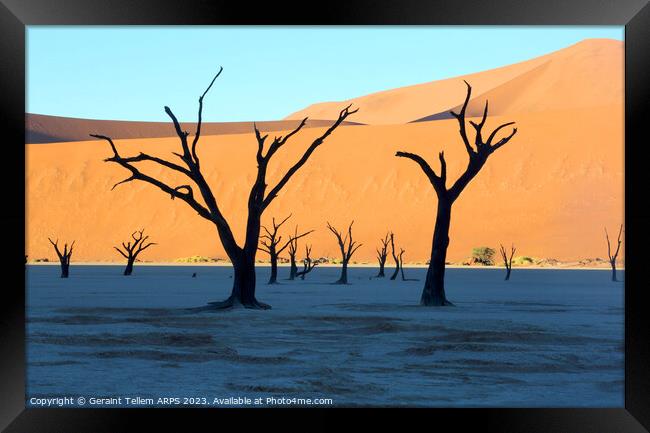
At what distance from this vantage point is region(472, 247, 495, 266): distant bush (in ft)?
252

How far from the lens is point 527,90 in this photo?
136250mm

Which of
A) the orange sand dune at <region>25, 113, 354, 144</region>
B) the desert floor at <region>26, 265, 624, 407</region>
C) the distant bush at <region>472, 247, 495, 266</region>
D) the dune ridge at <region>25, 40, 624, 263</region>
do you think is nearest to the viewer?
the desert floor at <region>26, 265, 624, 407</region>

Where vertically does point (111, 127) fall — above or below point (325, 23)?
above

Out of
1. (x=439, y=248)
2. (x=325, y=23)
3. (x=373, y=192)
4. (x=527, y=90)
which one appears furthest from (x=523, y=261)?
(x=325, y=23)

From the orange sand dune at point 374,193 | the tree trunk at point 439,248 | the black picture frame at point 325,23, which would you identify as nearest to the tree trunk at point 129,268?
the tree trunk at point 439,248

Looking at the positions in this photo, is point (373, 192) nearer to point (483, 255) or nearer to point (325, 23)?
point (483, 255)

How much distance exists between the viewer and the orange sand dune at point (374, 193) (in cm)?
8550

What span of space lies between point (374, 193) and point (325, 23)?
85.8m

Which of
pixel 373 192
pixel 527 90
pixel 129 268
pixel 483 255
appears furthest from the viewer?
pixel 527 90

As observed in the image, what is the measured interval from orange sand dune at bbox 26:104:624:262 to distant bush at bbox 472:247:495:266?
15.4 ft

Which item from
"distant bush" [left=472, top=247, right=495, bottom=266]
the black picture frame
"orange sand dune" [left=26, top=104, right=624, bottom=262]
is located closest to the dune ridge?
"orange sand dune" [left=26, top=104, right=624, bottom=262]

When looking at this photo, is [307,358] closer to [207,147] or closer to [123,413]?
[123,413]

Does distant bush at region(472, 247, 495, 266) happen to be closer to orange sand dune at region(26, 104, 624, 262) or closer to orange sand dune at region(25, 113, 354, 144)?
orange sand dune at region(26, 104, 624, 262)

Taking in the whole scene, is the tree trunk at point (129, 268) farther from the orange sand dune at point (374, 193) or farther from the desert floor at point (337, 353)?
the orange sand dune at point (374, 193)
